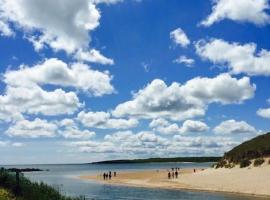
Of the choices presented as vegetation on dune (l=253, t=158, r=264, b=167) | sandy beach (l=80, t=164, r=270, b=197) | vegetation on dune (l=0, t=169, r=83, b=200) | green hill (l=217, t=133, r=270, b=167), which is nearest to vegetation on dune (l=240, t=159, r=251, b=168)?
green hill (l=217, t=133, r=270, b=167)

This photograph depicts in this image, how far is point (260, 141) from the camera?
85.5 m

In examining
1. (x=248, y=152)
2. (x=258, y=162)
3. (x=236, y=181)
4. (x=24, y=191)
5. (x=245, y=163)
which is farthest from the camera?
(x=248, y=152)

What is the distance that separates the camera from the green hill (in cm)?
7819

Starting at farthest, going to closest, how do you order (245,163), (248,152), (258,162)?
(248,152) → (245,163) → (258,162)

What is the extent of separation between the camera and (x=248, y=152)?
81750mm

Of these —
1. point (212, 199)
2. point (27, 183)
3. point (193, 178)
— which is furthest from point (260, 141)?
Result: point (27, 183)

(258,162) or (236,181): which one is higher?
(258,162)

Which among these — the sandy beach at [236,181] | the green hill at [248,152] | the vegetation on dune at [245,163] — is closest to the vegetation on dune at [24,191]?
the sandy beach at [236,181]

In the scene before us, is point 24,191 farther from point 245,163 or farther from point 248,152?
point 248,152

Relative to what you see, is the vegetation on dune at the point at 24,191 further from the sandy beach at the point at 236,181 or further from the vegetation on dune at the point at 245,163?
the vegetation on dune at the point at 245,163

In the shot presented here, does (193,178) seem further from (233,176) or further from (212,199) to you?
(212,199)

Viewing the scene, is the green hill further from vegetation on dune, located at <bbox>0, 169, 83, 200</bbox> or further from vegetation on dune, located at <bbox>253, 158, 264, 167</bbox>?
vegetation on dune, located at <bbox>0, 169, 83, 200</bbox>

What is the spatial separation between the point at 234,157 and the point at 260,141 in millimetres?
5125

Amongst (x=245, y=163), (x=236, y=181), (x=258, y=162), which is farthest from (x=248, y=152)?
(x=236, y=181)
